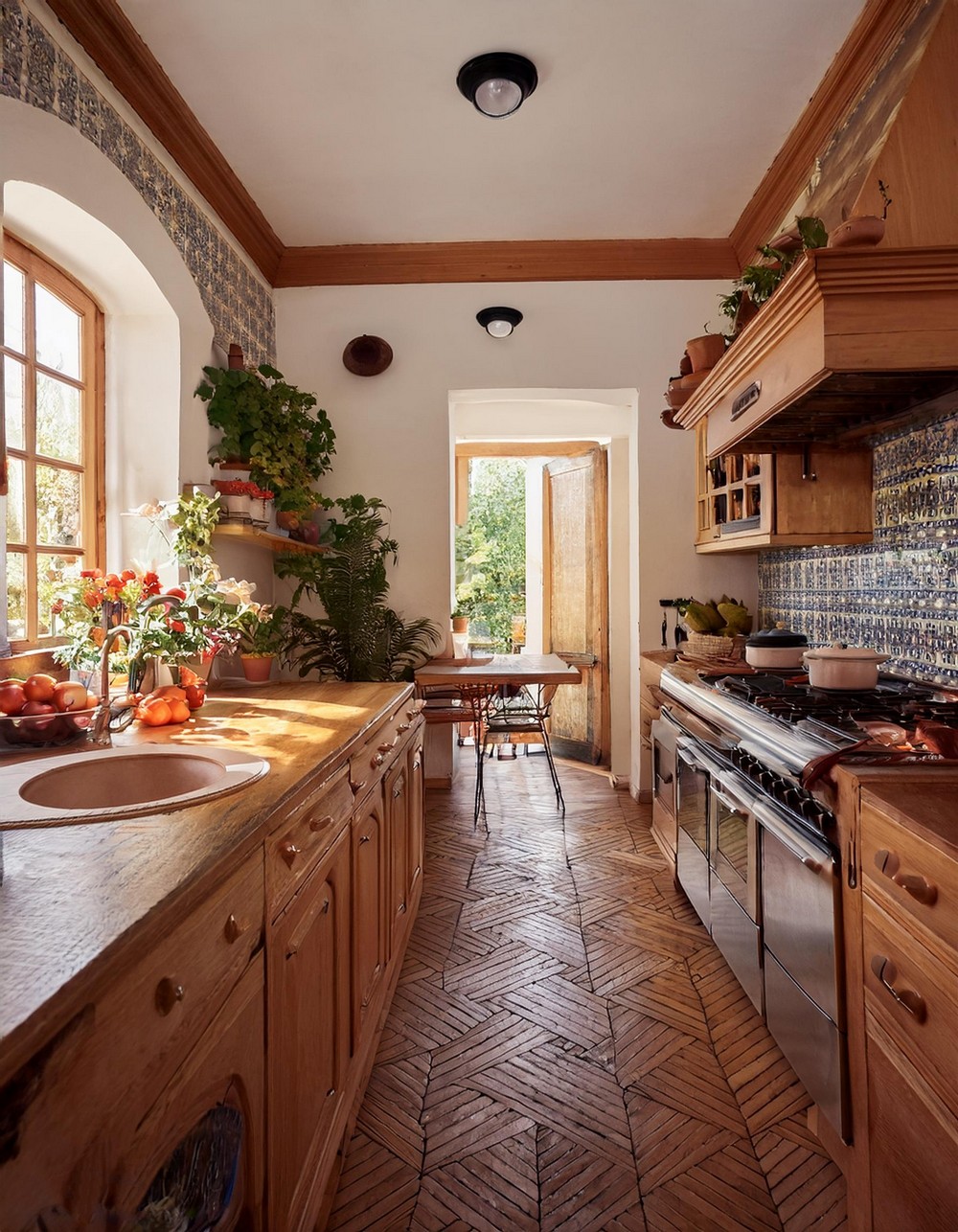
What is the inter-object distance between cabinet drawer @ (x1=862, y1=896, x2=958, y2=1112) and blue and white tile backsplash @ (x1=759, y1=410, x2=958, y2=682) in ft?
4.19

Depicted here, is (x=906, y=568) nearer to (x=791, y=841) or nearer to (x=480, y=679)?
(x=791, y=841)

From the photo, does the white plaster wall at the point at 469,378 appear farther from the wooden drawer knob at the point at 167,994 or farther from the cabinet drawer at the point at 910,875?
the wooden drawer knob at the point at 167,994

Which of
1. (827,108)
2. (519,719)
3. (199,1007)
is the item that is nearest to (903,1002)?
(199,1007)

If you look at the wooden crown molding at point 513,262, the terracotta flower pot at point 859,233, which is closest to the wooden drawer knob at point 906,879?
the terracotta flower pot at point 859,233

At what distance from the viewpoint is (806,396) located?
2.31m

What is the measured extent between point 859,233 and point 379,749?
1891 mm

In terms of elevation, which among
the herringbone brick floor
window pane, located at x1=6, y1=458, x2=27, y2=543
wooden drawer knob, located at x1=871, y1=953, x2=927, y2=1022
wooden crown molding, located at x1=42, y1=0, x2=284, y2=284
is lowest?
the herringbone brick floor

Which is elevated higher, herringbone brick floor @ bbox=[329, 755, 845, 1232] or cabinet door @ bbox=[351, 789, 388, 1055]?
cabinet door @ bbox=[351, 789, 388, 1055]

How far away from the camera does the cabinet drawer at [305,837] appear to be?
1268mm

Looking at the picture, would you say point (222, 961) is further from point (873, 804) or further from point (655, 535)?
point (655, 535)

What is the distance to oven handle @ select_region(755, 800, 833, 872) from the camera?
1645mm

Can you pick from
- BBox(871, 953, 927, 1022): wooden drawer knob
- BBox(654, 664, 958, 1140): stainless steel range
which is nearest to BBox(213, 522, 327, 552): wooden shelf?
BBox(654, 664, 958, 1140): stainless steel range

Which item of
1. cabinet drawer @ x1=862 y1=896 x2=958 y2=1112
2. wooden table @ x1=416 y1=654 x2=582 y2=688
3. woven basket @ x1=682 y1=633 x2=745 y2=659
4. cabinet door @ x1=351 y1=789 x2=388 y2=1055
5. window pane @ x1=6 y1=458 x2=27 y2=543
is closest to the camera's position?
cabinet drawer @ x1=862 y1=896 x2=958 y2=1112

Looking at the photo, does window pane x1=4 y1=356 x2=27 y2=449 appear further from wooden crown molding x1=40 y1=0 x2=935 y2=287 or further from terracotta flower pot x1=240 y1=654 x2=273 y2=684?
terracotta flower pot x1=240 y1=654 x2=273 y2=684
